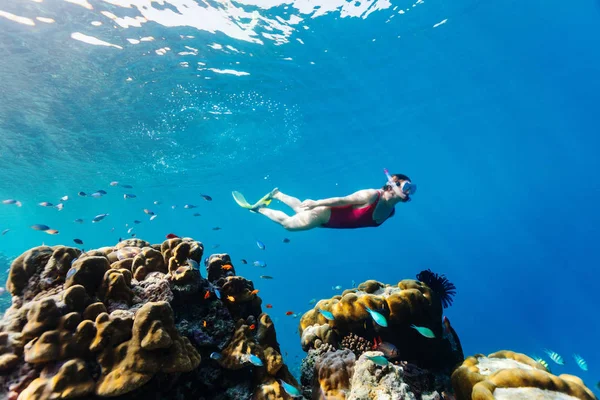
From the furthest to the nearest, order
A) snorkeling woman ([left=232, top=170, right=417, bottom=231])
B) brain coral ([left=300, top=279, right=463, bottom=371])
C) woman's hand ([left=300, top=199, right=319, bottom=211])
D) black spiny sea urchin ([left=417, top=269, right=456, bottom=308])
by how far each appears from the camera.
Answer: woman's hand ([left=300, top=199, right=319, bottom=211])
snorkeling woman ([left=232, top=170, right=417, bottom=231])
black spiny sea urchin ([left=417, top=269, right=456, bottom=308])
brain coral ([left=300, top=279, right=463, bottom=371])

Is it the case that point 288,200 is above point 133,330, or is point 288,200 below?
above

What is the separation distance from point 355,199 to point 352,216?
423 millimetres

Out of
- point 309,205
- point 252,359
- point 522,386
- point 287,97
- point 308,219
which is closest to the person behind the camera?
point 252,359

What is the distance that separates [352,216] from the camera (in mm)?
6672

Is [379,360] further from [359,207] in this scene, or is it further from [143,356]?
[359,207]

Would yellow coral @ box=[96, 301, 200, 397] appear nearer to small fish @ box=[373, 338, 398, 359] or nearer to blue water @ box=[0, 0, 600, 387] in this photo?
small fish @ box=[373, 338, 398, 359]

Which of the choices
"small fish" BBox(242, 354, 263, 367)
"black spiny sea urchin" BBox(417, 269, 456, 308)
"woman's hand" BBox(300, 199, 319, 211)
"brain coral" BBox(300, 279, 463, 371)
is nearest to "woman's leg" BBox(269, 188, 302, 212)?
"woman's hand" BBox(300, 199, 319, 211)

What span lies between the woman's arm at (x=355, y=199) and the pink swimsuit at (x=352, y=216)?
0.10m

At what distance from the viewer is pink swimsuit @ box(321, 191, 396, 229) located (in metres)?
6.50

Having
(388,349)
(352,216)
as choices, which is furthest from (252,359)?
(352,216)

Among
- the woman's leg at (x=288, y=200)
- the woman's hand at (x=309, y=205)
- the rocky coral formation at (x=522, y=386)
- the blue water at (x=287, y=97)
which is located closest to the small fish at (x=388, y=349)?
the rocky coral formation at (x=522, y=386)

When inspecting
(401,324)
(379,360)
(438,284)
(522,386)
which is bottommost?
(379,360)

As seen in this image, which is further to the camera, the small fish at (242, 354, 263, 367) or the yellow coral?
the small fish at (242, 354, 263, 367)

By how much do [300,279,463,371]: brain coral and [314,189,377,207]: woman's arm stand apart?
2.02 m
